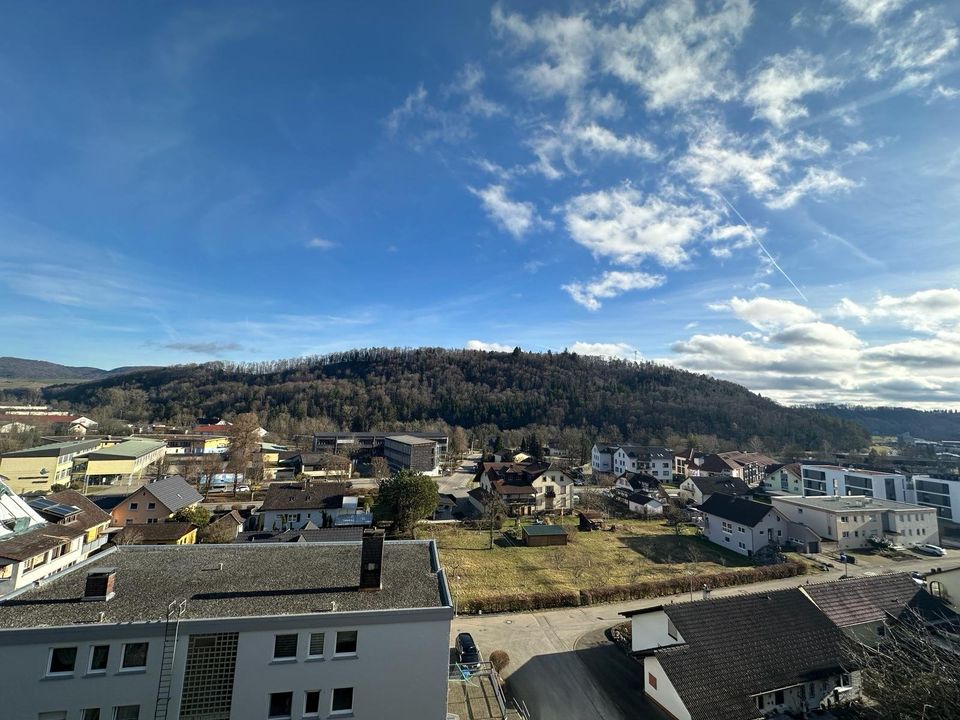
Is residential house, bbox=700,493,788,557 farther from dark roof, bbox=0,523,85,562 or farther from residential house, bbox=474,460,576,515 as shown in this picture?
dark roof, bbox=0,523,85,562

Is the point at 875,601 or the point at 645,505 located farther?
the point at 645,505

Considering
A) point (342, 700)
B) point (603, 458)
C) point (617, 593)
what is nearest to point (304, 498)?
point (617, 593)

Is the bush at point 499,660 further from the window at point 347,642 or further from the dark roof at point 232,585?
the window at point 347,642

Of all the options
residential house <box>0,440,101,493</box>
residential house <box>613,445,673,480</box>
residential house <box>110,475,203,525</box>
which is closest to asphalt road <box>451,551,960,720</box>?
residential house <box>110,475,203,525</box>

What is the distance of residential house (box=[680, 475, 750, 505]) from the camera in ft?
168

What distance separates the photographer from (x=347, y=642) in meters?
11.6

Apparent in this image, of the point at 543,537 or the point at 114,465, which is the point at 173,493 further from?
the point at 543,537

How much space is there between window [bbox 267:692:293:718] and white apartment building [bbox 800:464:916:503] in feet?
207

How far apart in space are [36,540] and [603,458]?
7166 centimetres

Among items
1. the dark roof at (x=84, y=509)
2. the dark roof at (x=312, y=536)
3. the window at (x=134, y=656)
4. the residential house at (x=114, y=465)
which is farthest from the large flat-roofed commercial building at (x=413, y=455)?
the window at (x=134, y=656)

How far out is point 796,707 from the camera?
48.3 feet

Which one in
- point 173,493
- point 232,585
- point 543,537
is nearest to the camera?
point 232,585

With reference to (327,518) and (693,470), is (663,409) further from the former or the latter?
(327,518)

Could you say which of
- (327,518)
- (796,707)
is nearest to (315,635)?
(796,707)
